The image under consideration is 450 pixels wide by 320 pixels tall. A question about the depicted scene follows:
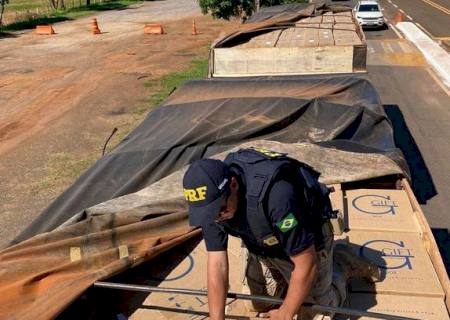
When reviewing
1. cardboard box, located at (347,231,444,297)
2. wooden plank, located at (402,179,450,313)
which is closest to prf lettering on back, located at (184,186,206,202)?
cardboard box, located at (347,231,444,297)

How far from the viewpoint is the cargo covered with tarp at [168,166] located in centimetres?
434

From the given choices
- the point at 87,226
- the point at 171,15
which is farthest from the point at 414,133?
the point at 171,15

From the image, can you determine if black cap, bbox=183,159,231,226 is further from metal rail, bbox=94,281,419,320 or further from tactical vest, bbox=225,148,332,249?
metal rail, bbox=94,281,419,320

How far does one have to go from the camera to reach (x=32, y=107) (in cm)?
1514

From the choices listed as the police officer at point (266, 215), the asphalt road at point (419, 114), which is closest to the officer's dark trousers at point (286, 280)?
the police officer at point (266, 215)

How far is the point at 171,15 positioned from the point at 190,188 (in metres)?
35.2

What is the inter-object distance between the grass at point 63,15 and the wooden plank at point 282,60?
25.3 metres

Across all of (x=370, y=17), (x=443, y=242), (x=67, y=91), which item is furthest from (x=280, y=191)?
(x=370, y=17)

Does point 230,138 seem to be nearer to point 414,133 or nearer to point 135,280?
point 135,280

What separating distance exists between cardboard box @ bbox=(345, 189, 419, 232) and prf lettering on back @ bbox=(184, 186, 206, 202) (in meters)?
2.59

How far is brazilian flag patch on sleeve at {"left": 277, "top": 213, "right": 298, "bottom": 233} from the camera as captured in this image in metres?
2.87

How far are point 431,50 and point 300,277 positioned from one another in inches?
758

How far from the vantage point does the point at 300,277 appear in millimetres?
3027

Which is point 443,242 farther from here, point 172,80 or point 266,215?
point 172,80
